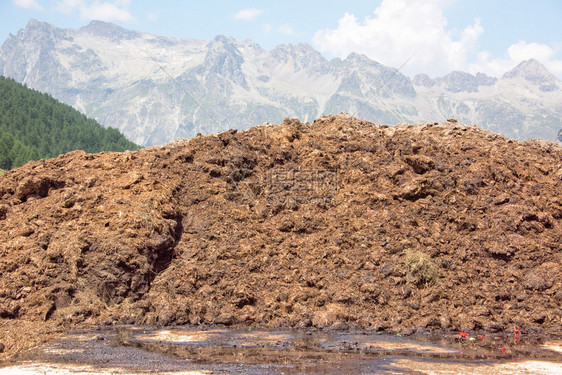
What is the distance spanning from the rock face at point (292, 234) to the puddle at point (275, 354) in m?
0.91

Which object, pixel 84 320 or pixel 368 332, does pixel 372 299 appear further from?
pixel 84 320

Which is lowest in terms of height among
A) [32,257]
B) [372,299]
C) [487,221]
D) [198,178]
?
[372,299]

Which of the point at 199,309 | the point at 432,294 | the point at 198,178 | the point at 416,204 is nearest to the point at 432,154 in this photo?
the point at 416,204

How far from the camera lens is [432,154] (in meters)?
19.8

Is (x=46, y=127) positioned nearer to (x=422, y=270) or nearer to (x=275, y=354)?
(x=422, y=270)

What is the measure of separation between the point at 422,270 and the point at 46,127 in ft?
323

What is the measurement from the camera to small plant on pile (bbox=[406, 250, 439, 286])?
1473 centimetres

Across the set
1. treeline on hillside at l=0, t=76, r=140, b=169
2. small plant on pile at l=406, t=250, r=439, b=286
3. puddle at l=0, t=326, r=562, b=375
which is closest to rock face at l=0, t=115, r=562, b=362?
small plant on pile at l=406, t=250, r=439, b=286

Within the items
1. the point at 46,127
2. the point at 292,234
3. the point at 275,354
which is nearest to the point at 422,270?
the point at 292,234

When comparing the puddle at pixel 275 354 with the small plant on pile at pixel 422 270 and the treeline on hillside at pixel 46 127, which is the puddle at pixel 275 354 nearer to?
the small plant on pile at pixel 422 270

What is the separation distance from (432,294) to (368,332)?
2249 millimetres

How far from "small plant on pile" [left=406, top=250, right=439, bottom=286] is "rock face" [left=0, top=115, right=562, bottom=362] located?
0.05 m

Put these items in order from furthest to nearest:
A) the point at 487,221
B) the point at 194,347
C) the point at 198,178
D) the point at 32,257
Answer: the point at 198,178
the point at 487,221
the point at 32,257
the point at 194,347

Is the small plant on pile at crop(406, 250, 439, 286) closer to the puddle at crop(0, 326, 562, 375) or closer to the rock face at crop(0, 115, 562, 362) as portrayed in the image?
the rock face at crop(0, 115, 562, 362)
